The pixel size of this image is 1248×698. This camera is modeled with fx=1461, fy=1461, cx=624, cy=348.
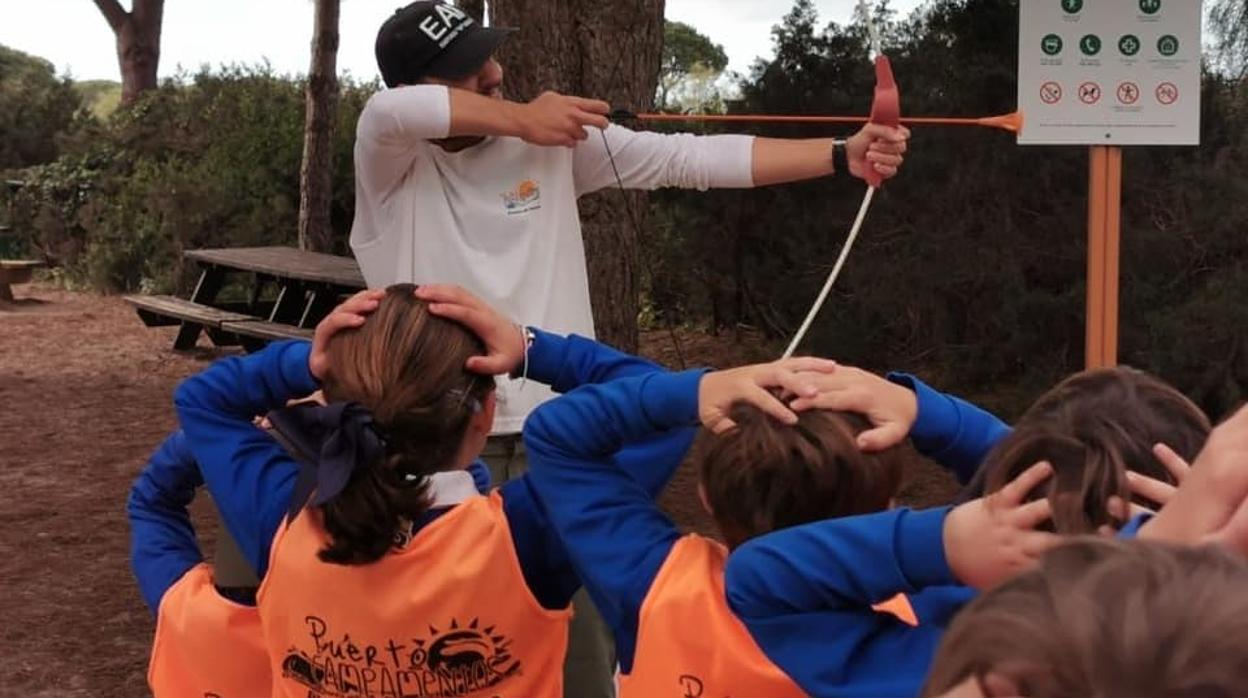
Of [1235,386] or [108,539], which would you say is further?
[108,539]

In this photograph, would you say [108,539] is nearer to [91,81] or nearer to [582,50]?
[582,50]

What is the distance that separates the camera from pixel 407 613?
1.66 metres

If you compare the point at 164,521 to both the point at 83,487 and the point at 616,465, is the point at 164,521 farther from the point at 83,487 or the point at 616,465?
the point at 83,487

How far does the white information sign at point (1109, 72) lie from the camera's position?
156 inches

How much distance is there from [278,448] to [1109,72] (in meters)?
2.88

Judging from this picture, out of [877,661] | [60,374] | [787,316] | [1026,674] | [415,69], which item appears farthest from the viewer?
[60,374]

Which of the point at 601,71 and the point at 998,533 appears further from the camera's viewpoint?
the point at 601,71

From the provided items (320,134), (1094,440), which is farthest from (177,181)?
(1094,440)

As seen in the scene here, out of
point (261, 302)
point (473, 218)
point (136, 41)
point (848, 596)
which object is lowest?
point (261, 302)

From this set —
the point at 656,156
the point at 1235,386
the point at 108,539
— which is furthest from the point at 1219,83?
the point at 108,539

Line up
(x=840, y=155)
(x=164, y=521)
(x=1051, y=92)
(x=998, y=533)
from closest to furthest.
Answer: (x=998, y=533) → (x=164, y=521) → (x=840, y=155) → (x=1051, y=92)

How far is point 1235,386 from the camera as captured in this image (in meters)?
4.79

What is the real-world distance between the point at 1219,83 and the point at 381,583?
4420 millimetres

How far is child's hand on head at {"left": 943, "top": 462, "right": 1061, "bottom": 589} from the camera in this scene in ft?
3.65
